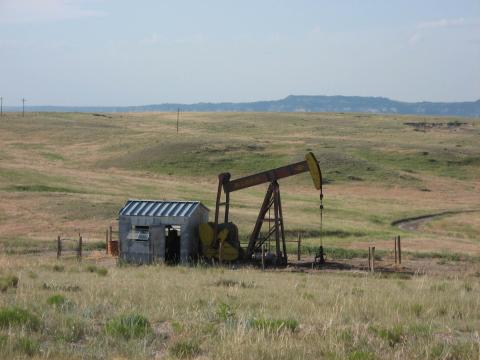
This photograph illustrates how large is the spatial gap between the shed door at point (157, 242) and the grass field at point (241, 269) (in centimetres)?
202

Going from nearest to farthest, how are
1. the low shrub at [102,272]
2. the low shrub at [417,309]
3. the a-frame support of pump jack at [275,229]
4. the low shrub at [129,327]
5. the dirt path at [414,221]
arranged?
the low shrub at [129,327] → the low shrub at [417,309] → the low shrub at [102,272] → the a-frame support of pump jack at [275,229] → the dirt path at [414,221]

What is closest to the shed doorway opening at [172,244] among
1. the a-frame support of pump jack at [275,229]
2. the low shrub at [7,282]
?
the a-frame support of pump jack at [275,229]

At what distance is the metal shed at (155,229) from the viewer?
26797 mm

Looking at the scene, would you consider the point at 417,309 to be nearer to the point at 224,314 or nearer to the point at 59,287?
the point at 224,314

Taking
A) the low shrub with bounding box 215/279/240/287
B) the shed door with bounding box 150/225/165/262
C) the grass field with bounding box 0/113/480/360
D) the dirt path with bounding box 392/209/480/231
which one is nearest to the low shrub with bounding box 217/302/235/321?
the grass field with bounding box 0/113/480/360

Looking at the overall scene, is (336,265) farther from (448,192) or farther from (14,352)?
(448,192)

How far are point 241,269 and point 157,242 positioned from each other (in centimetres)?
389

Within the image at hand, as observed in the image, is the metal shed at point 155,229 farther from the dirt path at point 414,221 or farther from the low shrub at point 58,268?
the dirt path at point 414,221

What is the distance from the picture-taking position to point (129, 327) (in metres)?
9.08

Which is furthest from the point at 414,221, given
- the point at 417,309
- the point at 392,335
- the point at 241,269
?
the point at 392,335

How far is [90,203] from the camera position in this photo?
42969 mm

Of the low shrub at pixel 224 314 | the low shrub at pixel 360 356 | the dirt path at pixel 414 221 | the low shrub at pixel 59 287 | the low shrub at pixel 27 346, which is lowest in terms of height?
the dirt path at pixel 414 221

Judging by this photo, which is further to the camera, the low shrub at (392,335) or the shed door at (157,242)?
the shed door at (157,242)

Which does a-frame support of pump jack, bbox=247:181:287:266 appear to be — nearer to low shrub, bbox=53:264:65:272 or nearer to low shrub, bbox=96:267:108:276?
low shrub, bbox=96:267:108:276
